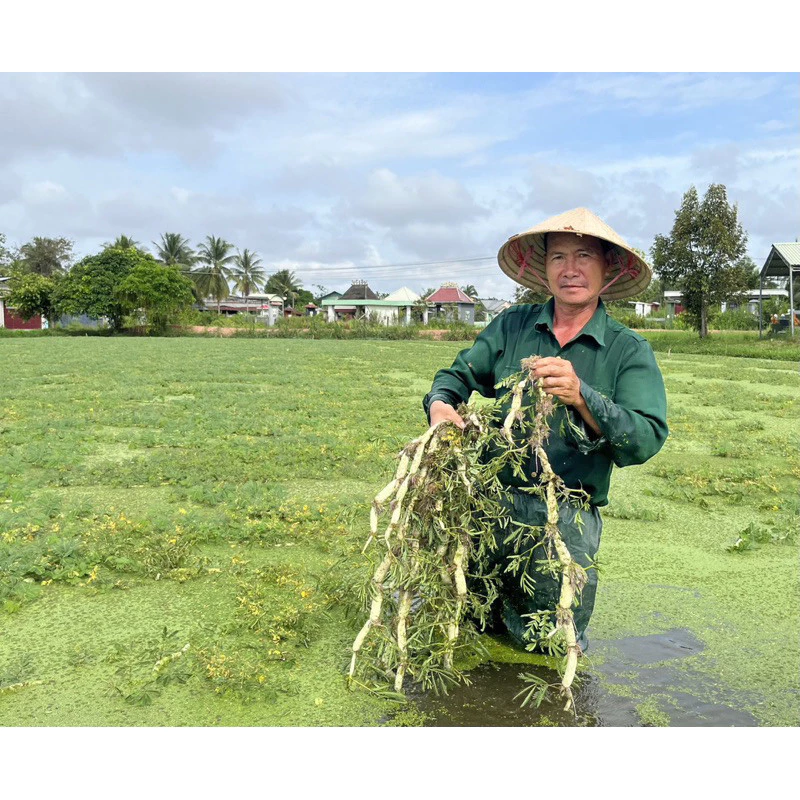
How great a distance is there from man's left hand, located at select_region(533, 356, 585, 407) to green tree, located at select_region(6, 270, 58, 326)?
5037 centimetres

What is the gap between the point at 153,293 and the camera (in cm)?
4569

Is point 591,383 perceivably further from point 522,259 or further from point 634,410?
point 522,259

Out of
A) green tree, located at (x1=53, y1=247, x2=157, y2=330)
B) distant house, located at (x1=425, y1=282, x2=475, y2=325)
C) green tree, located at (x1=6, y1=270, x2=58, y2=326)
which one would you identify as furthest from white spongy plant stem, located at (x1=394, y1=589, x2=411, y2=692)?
distant house, located at (x1=425, y1=282, x2=475, y2=325)

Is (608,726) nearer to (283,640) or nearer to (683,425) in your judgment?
(283,640)

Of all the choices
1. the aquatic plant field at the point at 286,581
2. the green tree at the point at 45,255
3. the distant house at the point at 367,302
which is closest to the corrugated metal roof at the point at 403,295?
the distant house at the point at 367,302

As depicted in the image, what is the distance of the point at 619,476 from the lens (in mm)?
7211

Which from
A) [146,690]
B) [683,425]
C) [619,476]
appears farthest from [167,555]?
[683,425]

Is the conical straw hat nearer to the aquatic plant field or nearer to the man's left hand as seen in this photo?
the man's left hand

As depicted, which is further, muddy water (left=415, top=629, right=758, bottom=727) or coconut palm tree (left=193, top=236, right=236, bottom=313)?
coconut palm tree (left=193, top=236, right=236, bottom=313)

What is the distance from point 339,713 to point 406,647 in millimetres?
341

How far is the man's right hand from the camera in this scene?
10.5 ft

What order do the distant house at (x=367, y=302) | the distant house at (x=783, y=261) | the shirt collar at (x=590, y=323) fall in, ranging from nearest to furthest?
the shirt collar at (x=590, y=323)
the distant house at (x=783, y=261)
the distant house at (x=367, y=302)

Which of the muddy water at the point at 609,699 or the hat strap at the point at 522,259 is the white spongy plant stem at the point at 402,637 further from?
the hat strap at the point at 522,259

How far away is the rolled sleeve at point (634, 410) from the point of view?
9.74 ft
